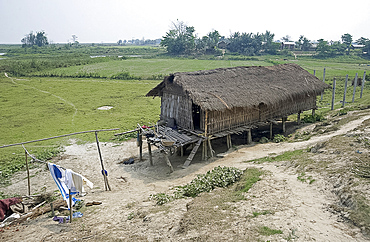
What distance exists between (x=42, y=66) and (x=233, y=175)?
171 feet

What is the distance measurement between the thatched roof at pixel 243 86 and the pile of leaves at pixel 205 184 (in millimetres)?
3930

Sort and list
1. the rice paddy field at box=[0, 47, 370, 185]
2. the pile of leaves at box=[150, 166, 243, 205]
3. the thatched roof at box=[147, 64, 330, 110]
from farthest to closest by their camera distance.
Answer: the rice paddy field at box=[0, 47, 370, 185]
the thatched roof at box=[147, 64, 330, 110]
the pile of leaves at box=[150, 166, 243, 205]

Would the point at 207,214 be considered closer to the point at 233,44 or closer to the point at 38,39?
the point at 233,44

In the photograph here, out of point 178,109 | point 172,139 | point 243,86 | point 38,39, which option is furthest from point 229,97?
point 38,39

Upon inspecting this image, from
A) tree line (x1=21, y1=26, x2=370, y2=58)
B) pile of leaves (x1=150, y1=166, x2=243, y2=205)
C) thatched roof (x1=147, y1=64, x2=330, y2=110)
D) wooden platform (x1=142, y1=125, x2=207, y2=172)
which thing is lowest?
pile of leaves (x1=150, y1=166, x2=243, y2=205)

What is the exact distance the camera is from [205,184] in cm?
1054

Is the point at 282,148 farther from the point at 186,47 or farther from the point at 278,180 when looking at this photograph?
the point at 186,47

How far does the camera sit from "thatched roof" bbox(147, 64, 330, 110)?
14898 millimetres

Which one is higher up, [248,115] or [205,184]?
[248,115]

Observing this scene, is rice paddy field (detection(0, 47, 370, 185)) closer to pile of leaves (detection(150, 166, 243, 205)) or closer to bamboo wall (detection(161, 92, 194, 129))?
bamboo wall (detection(161, 92, 194, 129))

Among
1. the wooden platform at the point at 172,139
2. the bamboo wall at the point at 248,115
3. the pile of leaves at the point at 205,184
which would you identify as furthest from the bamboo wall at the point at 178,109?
the pile of leaves at the point at 205,184

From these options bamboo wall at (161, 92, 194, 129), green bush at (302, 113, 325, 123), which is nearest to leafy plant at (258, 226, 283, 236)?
bamboo wall at (161, 92, 194, 129)

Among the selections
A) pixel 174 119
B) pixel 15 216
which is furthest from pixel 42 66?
pixel 15 216

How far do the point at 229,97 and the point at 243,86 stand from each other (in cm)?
193
